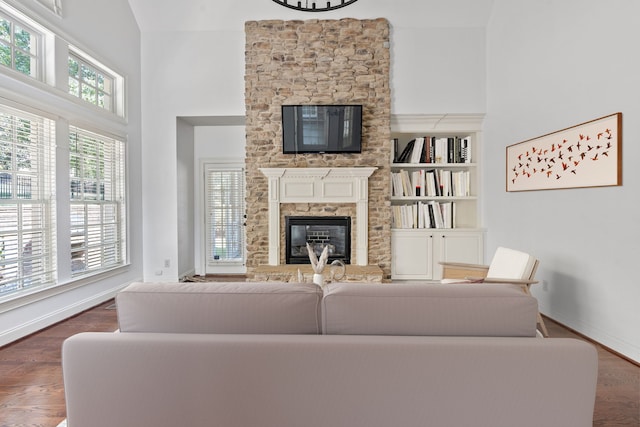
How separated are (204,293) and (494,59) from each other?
4.82 m

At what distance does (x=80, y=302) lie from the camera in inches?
148

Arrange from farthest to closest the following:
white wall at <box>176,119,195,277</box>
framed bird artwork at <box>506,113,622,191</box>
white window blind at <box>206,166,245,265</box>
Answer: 1. white window blind at <box>206,166,245,265</box>
2. white wall at <box>176,119,195,277</box>
3. framed bird artwork at <box>506,113,622,191</box>

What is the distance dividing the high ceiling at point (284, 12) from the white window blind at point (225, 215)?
212cm

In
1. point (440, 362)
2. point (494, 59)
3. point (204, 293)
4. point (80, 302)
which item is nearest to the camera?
point (440, 362)

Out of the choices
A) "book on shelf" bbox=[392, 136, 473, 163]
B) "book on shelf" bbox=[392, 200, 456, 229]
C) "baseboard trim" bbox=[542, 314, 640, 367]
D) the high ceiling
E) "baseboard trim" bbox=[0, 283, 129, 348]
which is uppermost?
the high ceiling

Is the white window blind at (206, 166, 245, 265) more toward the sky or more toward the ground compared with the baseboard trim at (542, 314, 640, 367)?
more toward the sky

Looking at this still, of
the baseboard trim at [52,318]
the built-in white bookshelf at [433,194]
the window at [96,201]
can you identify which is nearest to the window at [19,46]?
the window at [96,201]

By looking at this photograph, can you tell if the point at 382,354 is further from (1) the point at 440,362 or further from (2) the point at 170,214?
(2) the point at 170,214

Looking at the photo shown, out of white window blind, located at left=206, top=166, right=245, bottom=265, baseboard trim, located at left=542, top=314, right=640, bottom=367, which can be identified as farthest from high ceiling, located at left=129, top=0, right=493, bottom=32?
baseboard trim, located at left=542, top=314, right=640, bottom=367

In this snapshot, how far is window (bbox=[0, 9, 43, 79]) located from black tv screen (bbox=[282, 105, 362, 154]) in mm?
2609

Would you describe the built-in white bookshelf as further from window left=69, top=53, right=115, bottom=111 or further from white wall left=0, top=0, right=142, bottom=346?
window left=69, top=53, right=115, bottom=111

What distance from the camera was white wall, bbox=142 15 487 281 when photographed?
4770 millimetres

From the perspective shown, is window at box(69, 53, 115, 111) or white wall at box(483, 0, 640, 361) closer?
white wall at box(483, 0, 640, 361)

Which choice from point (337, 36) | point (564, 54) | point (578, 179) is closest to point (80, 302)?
point (337, 36)
